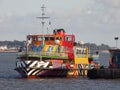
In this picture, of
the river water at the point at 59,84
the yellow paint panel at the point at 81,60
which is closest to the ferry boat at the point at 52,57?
the yellow paint panel at the point at 81,60

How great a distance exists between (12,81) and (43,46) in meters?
6.11

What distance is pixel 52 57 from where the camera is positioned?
74.3m

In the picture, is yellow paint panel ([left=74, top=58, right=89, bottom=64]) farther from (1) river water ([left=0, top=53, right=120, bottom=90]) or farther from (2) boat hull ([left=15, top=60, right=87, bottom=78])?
(2) boat hull ([left=15, top=60, right=87, bottom=78])

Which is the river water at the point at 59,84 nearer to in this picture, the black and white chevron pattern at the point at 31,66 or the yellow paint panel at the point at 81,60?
the black and white chevron pattern at the point at 31,66

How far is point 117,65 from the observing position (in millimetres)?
79562

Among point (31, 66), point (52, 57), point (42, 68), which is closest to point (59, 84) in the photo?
point (42, 68)

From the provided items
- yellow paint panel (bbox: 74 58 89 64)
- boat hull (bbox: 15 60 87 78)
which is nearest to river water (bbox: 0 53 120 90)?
boat hull (bbox: 15 60 87 78)

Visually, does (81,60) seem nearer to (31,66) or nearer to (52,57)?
(52,57)

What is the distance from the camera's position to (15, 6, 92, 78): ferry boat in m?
72.9

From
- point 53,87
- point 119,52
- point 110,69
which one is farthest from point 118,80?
point 53,87

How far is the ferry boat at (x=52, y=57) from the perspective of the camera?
72869mm

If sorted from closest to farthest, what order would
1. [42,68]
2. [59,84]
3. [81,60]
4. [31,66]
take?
[59,84]
[31,66]
[42,68]
[81,60]

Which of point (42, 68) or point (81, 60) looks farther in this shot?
point (81, 60)

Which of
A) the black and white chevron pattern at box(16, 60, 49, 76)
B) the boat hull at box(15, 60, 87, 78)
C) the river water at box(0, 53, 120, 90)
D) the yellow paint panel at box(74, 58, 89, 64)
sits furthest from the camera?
the yellow paint panel at box(74, 58, 89, 64)
